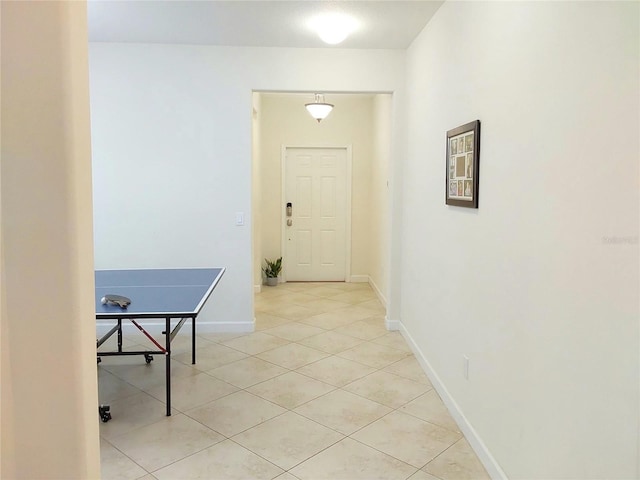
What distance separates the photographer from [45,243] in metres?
1.22

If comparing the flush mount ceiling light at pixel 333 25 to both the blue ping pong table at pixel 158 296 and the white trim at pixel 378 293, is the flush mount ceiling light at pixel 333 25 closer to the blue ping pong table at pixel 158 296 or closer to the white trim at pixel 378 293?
the blue ping pong table at pixel 158 296

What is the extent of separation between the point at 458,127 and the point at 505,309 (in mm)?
1193

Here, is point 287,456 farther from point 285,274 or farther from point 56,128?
point 285,274

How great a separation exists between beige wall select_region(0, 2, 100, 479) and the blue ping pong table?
141 cm

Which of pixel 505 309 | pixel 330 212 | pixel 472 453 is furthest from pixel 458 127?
pixel 330 212

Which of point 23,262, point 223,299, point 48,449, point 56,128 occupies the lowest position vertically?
point 223,299

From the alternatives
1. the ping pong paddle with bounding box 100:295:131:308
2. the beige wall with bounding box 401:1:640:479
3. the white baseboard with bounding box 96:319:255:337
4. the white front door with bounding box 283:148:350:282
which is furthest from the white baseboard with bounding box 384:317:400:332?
the ping pong paddle with bounding box 100:295:131:308

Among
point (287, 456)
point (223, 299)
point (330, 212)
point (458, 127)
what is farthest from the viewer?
point (330, 212)

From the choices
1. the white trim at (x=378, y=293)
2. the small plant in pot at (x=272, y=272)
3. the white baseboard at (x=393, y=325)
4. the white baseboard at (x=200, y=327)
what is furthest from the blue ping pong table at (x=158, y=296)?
the small plant in pot at (x=272, y=272)

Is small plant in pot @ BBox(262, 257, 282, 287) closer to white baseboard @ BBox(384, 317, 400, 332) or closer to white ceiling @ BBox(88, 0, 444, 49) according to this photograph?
white baseboard @ BBox(384, 317, 400, 332)

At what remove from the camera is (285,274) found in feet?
24.1

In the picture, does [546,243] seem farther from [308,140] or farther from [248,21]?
[308,140]

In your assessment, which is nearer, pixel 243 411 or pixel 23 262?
pixel 23 262

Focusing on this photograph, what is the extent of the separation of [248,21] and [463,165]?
210 centimetres
